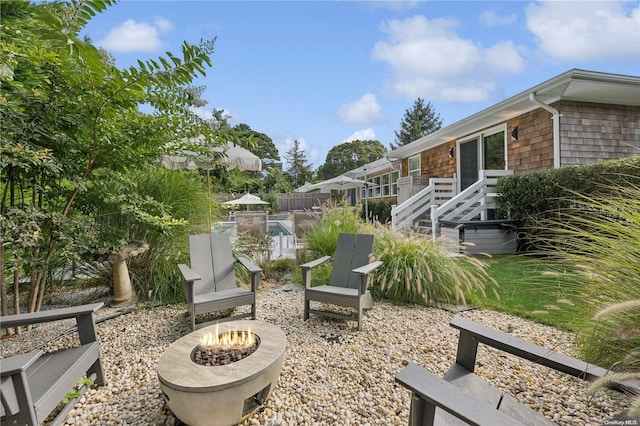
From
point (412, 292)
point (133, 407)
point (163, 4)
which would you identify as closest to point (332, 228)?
point (412, 292)

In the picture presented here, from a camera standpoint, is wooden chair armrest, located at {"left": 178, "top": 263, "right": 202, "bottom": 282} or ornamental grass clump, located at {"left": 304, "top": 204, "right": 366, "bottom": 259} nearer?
wooden chair armrest, located at {"left": 178, "top": 263, "right": 202, "bottom": 282}

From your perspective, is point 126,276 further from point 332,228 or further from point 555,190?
point 555,190

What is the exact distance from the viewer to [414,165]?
1301cm

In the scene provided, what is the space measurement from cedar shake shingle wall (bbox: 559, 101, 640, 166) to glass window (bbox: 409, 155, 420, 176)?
5992 millimetres

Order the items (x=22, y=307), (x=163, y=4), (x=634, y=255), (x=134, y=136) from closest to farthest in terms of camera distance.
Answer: (x=634, y=255), (x=134, y=136), (x=22, y=307), (x=163, y=4)

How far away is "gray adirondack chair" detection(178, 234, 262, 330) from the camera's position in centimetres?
299

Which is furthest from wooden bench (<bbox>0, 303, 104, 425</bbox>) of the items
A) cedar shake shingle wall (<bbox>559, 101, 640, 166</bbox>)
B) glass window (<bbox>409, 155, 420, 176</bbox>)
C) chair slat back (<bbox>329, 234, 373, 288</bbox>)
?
glass window (<bbox>409, 155, 420, 176</bbox>)

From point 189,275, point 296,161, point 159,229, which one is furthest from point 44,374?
point 296,161

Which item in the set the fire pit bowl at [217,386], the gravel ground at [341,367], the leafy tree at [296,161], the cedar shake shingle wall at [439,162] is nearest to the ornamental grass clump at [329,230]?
the gravel ground at [341,367]

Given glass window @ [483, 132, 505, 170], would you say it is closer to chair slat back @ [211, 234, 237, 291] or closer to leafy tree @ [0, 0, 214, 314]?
chair slat back @ [211, 234, 237, 291]

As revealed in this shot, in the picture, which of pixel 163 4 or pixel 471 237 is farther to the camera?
pixel 471 237

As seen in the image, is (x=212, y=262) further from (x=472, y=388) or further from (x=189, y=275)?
(x=472, y=388)

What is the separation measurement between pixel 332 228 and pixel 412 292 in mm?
A: 1751

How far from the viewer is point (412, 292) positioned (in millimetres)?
3805
